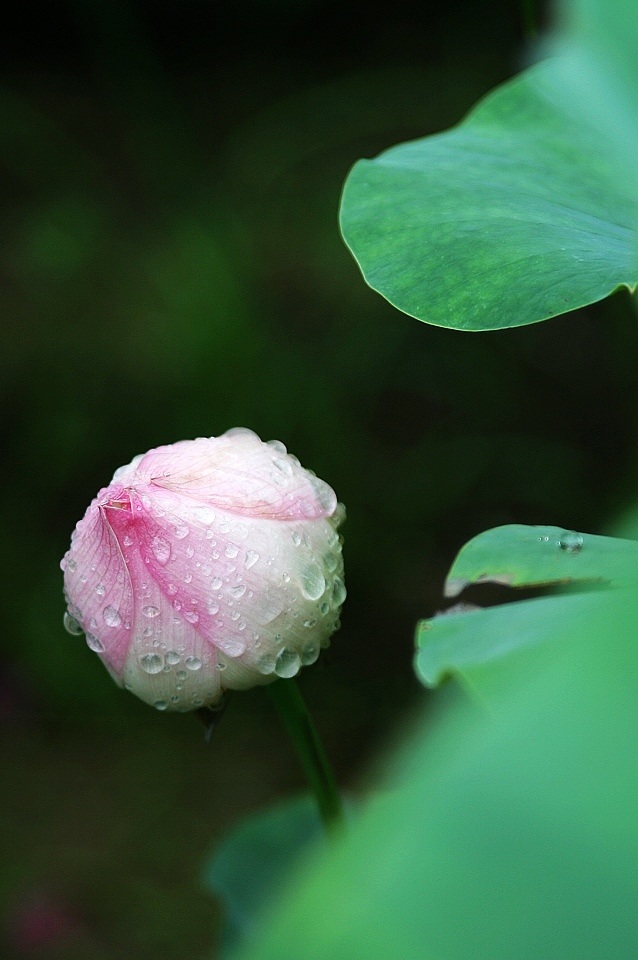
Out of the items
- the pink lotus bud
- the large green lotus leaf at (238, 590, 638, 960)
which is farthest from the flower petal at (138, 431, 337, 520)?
the large green lotus leaf at (238, 590, 638, 960)

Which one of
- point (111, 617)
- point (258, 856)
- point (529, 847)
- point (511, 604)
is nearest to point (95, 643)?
point (111, 617)

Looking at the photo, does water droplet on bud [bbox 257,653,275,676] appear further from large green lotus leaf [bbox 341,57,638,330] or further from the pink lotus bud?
large green lotus leaf [bbox 341,57,638,330]

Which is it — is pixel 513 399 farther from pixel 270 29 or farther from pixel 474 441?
pixel 270 29

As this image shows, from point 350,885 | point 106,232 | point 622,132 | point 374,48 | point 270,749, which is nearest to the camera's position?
point 350,885

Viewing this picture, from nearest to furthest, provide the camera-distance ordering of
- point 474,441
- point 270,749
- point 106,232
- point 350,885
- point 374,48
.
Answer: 1. point 350,885
2. point 270,749
3. point 474,441
4. point 106,232
5. point 374,48

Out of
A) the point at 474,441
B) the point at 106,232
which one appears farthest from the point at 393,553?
the point at 106,232

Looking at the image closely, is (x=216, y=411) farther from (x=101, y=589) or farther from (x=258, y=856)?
(x=101, y=589)

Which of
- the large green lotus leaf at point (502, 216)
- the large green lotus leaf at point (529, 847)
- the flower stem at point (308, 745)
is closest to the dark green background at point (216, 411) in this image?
the large green lotus leaf at point (502, 216)
